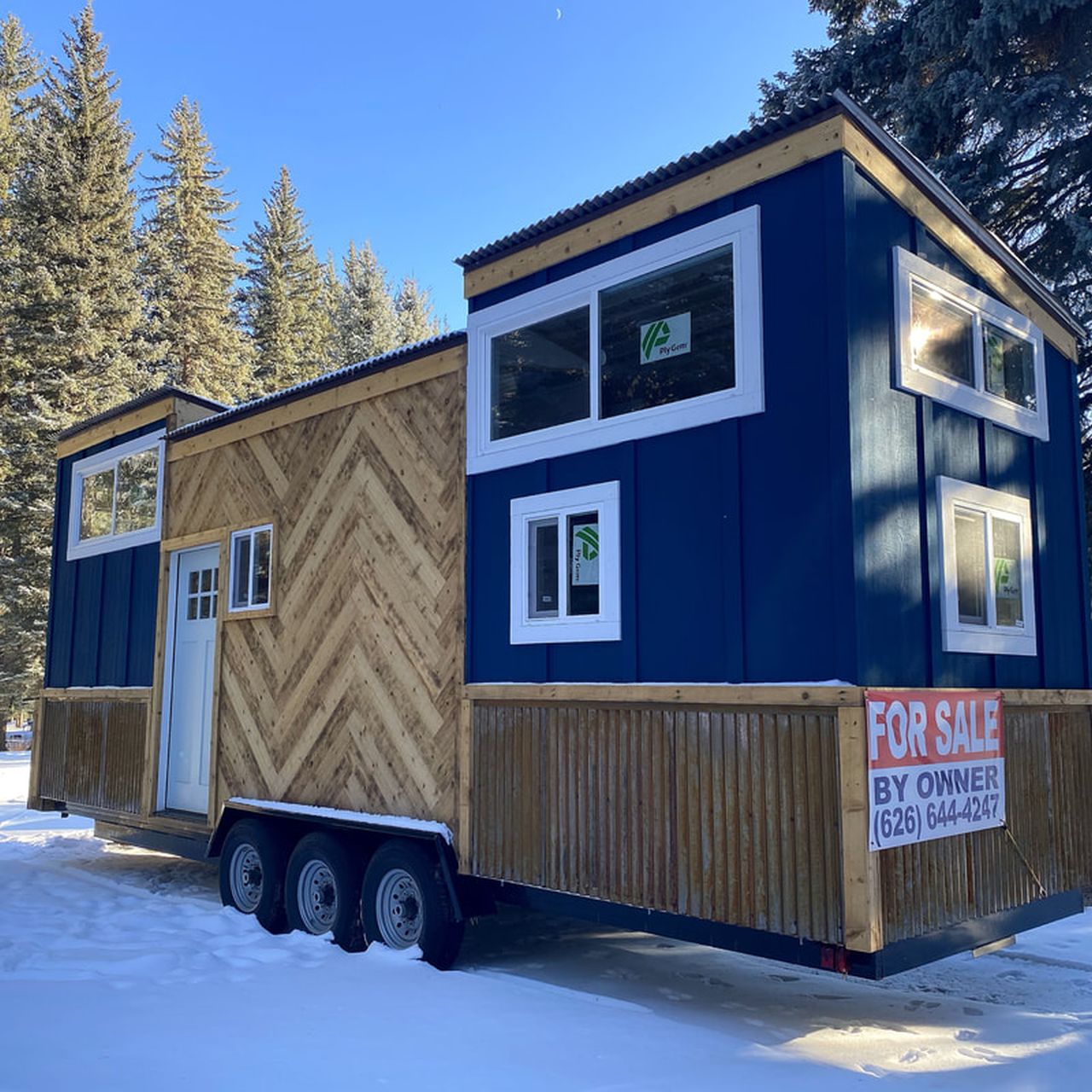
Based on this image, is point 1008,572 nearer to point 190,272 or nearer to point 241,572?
point 241,572

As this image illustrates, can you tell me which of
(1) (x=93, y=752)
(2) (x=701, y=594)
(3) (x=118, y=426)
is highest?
(3) (x=118, y=426)

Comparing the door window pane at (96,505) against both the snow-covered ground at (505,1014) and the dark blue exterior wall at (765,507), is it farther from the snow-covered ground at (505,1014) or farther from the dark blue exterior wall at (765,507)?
the dark blue exterior wall at (765,507)

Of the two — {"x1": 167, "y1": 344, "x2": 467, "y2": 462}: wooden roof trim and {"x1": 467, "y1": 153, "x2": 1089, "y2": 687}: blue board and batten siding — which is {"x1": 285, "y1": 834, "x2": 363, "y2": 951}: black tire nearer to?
{"x1": 467, "y1": 153, "x2": 1089, "y2": 687}: blue board and batten siding

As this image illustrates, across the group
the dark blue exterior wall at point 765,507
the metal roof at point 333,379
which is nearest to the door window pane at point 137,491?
the metal roof at point 333,379

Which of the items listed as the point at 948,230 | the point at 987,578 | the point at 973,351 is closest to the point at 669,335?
the point at 948,230

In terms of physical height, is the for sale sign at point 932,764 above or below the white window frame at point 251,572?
below

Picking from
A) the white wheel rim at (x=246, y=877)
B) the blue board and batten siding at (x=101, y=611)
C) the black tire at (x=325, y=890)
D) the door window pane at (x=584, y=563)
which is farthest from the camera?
the blue board and batten siding at (x=101, y=611)

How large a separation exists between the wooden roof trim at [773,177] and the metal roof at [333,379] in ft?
1.24

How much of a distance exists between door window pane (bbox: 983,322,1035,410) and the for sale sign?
1.87 m

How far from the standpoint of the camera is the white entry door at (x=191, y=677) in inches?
339

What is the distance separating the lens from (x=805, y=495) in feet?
15.6

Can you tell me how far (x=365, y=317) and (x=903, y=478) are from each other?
38347 millimetres

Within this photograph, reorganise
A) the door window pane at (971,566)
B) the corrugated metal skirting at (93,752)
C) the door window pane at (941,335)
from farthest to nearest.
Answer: the corrugated metal skirting at (93,752) < the door window pane at (971,566) < the door window pane at (941,335)

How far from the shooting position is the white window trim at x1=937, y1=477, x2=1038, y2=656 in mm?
5301
